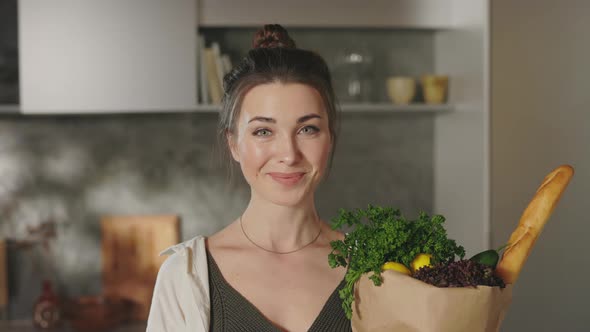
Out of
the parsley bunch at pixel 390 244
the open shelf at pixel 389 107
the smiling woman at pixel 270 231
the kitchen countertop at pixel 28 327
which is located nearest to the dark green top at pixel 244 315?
the smiling woman at pixel 270 231

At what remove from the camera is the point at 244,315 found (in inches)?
55.2

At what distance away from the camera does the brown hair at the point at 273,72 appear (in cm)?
142

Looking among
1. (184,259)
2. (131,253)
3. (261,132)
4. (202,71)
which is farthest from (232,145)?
(131,253)

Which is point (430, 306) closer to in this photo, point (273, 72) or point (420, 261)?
point (420, 261)

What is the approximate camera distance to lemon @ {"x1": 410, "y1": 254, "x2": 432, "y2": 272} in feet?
3.59

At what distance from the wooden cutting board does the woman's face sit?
6.76 feet

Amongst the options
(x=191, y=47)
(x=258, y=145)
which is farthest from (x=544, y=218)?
(x=191, y=47)

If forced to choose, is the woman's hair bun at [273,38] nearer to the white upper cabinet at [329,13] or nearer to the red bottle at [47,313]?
the white upper cabinet at [329,13]

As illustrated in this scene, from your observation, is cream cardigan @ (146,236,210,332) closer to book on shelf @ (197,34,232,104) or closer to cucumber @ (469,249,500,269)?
cucumber @ (469,249,500,269)

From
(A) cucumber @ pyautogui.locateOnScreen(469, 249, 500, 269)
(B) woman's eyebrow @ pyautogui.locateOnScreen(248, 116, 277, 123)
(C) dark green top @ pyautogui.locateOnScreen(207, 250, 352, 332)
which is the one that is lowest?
(C) dark green top @ pyautogui.locateOnScreen(207, 250, 352, 332)

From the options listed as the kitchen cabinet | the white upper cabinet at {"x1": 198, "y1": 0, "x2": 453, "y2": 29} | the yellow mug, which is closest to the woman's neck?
the kitchen cabinet

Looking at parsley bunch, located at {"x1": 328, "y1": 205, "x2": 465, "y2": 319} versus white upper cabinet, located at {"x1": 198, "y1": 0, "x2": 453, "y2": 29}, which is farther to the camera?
white upper cabinet, located at {"x1": 198, "y1": 0, "x2": 453, "y2": 29}

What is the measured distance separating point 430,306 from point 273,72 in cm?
62

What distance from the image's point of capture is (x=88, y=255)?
3385mm
